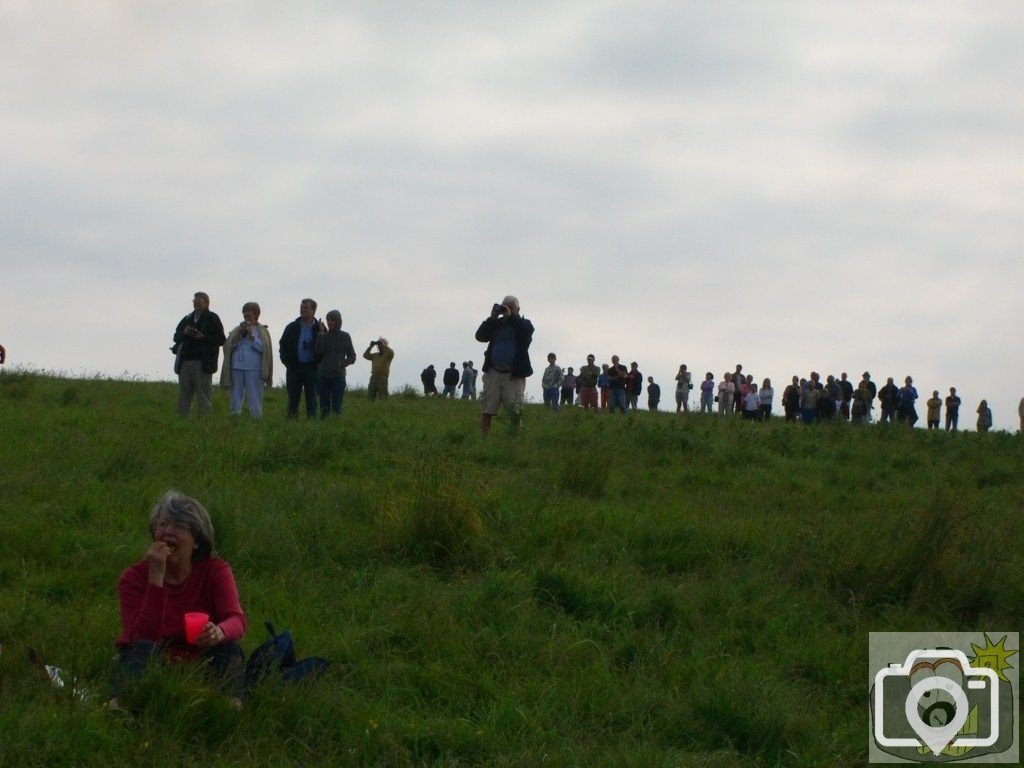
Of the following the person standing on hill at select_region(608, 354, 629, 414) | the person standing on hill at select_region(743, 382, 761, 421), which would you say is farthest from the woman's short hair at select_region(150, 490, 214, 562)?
the person standing on hill at select_region(743, 382, 761, 421)

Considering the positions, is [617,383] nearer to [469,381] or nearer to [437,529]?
[469,381]

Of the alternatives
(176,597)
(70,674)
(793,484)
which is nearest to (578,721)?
(176,597)

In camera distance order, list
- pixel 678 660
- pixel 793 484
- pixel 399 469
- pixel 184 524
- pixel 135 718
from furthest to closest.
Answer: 1. pixel 793 484
2. pixel 399 469
3. pixel 678 660
4. pixel 184 524
5. pixel 135 718

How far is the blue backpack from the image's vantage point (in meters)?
5.87

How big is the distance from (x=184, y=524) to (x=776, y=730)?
2.99 metres

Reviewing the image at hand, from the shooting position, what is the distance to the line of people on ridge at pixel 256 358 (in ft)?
52.8

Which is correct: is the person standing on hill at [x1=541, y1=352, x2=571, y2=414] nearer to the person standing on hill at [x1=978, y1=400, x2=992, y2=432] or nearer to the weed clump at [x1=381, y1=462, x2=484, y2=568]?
the person standing on hill at [x1=978, y1=400, x2=992, y2=432]

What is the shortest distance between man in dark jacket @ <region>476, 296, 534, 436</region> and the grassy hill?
Answer: 1656 mm

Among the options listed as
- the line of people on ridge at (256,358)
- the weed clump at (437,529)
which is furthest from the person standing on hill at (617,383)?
the weed clump at (437,529)

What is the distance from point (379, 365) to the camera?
25.1 m

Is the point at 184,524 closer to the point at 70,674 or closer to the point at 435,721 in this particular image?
the point at 70,674

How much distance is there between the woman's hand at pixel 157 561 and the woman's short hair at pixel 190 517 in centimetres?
12

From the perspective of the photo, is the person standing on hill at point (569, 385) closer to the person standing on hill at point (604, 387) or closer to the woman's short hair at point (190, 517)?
the person standing on hill at point (604, 387)

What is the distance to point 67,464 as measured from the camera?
10.8 meters
